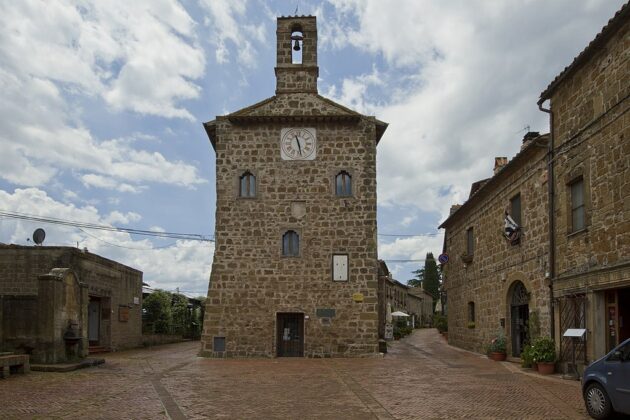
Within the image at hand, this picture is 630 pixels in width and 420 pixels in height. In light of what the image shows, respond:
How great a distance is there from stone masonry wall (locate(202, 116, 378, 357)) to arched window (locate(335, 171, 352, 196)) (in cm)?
19

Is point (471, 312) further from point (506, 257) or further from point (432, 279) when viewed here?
point (432, 279)

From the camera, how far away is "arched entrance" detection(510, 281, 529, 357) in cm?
1986


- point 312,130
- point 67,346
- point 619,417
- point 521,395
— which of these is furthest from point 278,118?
point 619,417

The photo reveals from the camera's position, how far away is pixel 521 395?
12625 mm

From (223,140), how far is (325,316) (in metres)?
8.03

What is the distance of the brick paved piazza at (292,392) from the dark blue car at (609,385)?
62cm

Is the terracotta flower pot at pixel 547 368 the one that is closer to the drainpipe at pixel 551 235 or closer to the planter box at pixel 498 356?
the drainpipe at pixel 551 235

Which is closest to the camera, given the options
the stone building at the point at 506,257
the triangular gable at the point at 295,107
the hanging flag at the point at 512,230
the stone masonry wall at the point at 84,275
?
the stone building at the point at 506,257

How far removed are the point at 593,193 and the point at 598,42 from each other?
349cm

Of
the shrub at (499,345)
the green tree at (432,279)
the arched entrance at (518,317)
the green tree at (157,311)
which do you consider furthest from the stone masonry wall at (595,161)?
the green tree at (432,279)

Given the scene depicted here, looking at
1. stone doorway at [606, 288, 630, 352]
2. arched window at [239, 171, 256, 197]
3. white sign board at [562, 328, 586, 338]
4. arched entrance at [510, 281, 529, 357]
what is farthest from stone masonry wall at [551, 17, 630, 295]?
arched window at [239, 171, 256, 197]

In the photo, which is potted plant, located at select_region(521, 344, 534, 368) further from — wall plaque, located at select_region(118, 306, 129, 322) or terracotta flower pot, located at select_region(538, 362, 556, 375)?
wall plaque, located at select_region(118, 306, 129, 322)

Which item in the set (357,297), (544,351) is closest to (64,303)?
(357,297)

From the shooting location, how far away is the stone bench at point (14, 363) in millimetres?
14908
